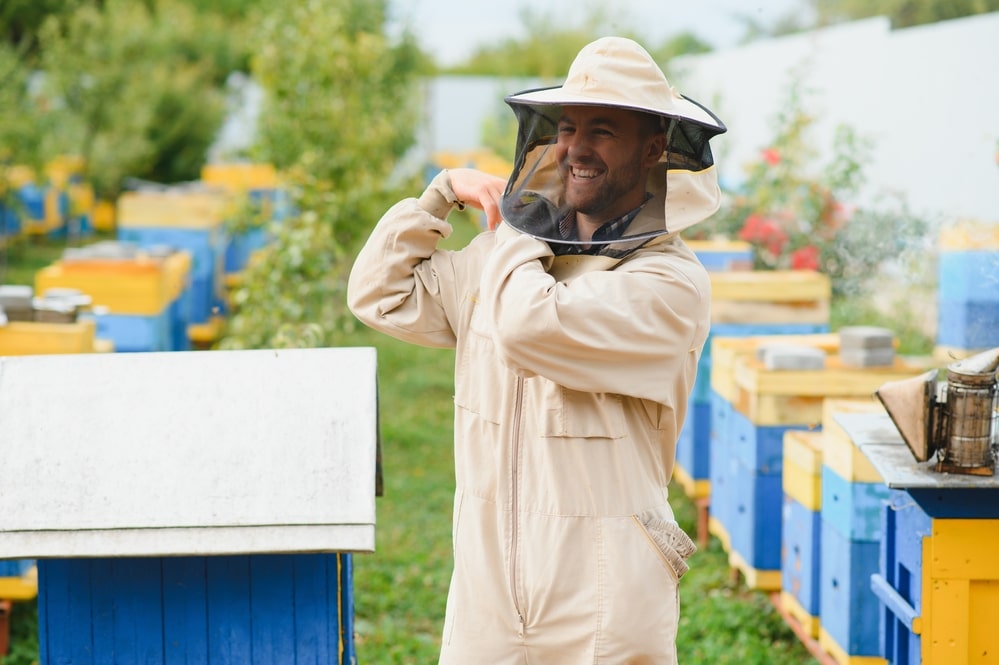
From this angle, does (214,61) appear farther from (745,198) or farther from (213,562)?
(213,562)

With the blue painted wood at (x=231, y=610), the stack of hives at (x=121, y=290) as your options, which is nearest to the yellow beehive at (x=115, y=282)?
the stack of hives at (x=121, y=290)

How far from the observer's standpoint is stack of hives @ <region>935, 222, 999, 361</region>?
493 centimetres

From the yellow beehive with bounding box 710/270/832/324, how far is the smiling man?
2.66m

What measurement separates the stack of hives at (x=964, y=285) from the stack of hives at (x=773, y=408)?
3.96 ft

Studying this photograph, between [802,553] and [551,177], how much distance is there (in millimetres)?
1815

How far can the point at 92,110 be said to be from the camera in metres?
14.6

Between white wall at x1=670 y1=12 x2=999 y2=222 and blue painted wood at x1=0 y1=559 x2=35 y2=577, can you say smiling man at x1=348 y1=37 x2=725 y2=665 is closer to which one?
blue painted wood at x1=0 y1=559 x2=35 y2=577

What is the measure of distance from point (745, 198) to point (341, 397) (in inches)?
225

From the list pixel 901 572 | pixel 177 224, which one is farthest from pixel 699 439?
pixel 177 224

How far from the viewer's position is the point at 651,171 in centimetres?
188

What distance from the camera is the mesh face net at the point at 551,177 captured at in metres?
1.85

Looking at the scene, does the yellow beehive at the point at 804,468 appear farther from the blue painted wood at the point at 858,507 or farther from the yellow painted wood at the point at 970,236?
the yellow painted wood at the point at 970,236

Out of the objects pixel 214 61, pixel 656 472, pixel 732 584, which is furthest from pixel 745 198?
pixel 214 61

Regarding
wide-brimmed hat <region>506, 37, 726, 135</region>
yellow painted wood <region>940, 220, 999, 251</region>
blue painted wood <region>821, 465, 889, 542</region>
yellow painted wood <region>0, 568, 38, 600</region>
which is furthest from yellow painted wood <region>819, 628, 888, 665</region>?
yellow painted wood <region>940, 220, 999, 251</region>
